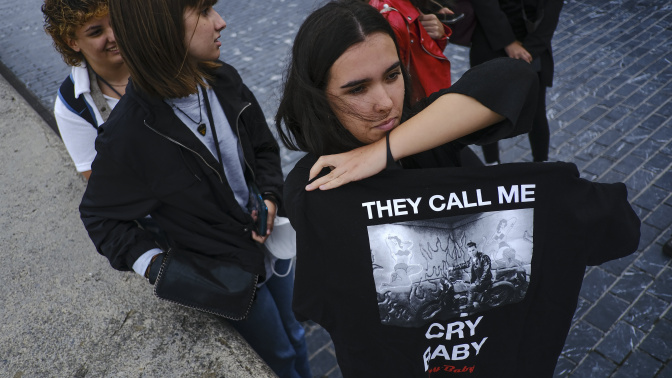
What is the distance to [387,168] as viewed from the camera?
1491 millimetres

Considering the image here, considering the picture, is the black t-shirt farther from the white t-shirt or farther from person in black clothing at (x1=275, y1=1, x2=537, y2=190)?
the white t-shirt

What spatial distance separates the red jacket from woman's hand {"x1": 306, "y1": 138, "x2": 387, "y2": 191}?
1225 millimetres

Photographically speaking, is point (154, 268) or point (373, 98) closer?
point (373, 98)

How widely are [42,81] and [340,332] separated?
6.24m

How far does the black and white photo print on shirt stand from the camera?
154cm

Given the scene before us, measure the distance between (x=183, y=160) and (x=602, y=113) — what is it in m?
4.08

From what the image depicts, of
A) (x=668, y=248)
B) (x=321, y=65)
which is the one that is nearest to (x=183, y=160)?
(x=321, y=65)

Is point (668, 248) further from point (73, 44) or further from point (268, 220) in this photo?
point (73, 44)

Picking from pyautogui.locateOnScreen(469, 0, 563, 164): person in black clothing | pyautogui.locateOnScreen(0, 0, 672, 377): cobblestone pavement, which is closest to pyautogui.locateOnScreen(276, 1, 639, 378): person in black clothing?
pyautogui.locateOnScreen(0, 0, 672, 377): cobblestone pavement

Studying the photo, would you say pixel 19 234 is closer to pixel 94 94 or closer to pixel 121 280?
pixel 121 280

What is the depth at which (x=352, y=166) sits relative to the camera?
1492mm

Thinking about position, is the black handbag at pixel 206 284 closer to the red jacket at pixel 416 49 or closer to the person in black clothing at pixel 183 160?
the person in black clothing at pixel 183 160

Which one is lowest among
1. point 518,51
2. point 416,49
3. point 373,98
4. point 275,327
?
point 275,327

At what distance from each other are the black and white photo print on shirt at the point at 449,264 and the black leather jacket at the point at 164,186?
81 centimetres
